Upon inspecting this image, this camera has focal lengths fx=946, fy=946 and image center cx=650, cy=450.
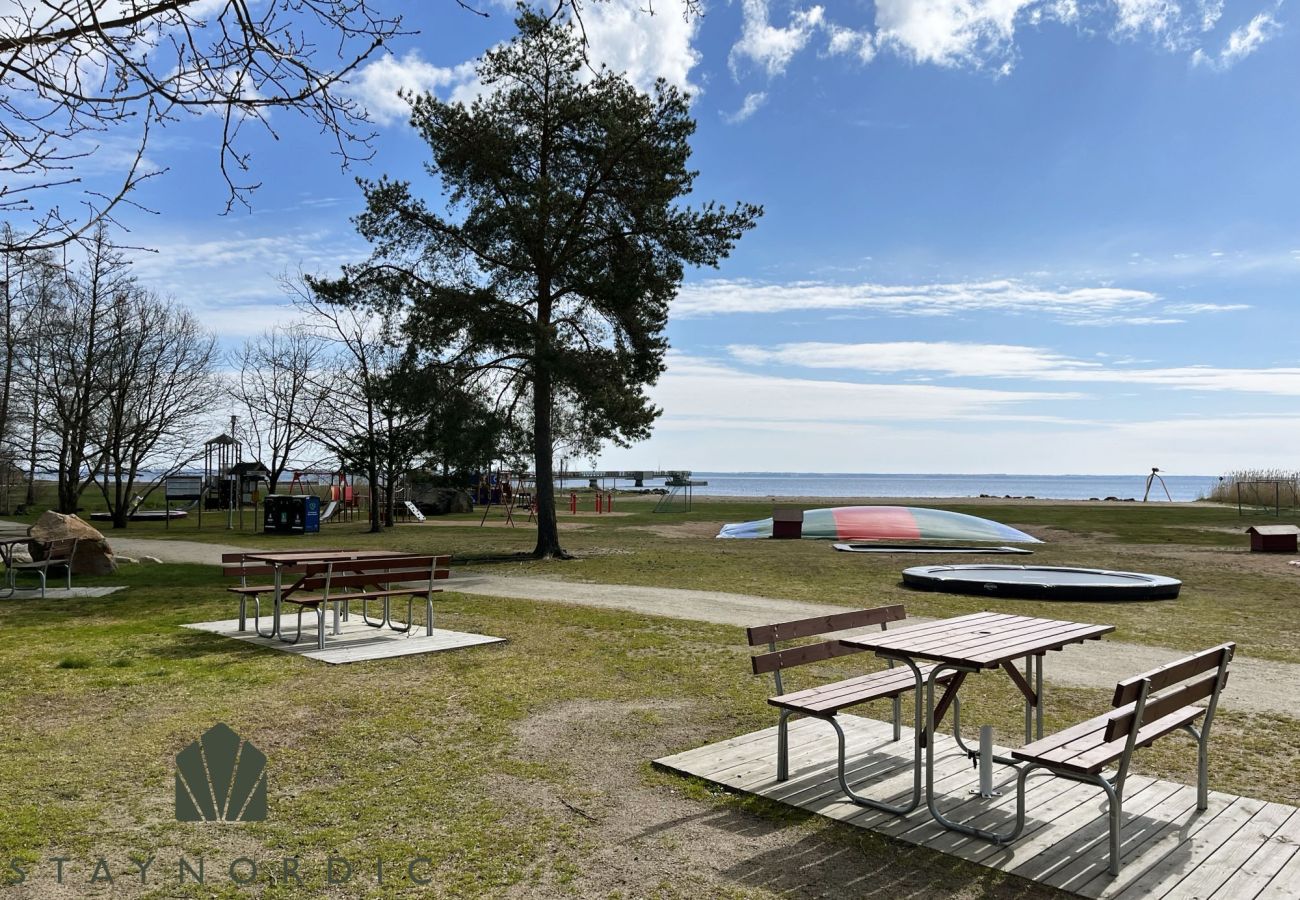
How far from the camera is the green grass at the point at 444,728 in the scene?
4.06m

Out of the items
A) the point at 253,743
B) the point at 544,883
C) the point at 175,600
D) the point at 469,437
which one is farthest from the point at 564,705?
the point at 469,437

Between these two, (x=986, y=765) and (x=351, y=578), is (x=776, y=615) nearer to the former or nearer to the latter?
(x=351, y=578)

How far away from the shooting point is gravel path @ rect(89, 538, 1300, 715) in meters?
7.52

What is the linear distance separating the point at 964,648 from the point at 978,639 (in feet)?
1.27

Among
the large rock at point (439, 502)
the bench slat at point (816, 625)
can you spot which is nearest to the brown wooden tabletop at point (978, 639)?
the bench slat at point (816, 625)

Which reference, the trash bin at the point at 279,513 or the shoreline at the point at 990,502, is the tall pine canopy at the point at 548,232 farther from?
the shoreline at the point at 990,502

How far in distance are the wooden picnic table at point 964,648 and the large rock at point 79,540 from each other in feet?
46.0

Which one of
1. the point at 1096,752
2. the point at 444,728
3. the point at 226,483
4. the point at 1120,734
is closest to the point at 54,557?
the point at 444,728

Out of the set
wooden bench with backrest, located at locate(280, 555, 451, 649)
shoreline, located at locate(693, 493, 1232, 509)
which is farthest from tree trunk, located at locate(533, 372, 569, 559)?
shoreline, located at locate(693, 493, 1232, 509)

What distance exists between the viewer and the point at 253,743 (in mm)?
5633

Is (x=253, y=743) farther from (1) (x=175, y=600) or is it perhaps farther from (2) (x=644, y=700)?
(1) (x=175, y=600)

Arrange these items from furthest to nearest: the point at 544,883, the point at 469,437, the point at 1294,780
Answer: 1. the point at 469,437
2. the point at 1294,780
3. the point at 544,883

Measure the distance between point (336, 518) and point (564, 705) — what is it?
3589 cm

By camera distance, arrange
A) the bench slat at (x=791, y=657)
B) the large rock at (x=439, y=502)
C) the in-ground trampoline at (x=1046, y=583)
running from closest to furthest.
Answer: the bench slat at (x=791, y=657), the in-ground trampoline at (x=1046, y=583), the large rock at (x=439, y=502)
